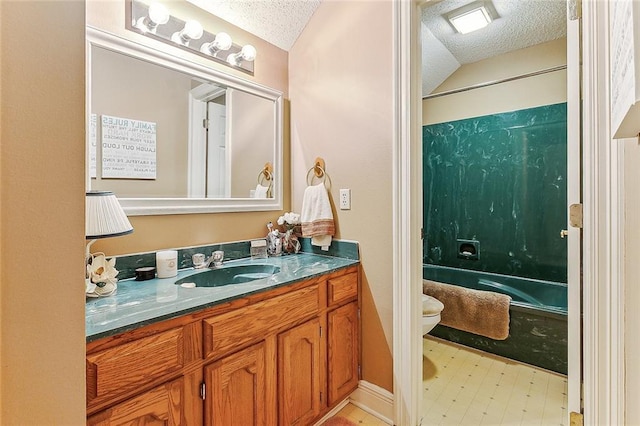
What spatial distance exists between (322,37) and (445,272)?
2.49 m

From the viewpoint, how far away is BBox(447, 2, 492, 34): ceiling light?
230 cm

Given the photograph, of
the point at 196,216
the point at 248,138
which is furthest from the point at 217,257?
the point at 248,138

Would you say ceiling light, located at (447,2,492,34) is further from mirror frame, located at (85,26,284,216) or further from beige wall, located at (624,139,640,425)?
beige wall, located at (624,139,640,425)

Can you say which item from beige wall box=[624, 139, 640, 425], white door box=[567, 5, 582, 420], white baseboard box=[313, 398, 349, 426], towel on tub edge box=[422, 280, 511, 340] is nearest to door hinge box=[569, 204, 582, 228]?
white door box=[567, 5, 582, 420]

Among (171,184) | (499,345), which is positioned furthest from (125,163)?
(499,345)

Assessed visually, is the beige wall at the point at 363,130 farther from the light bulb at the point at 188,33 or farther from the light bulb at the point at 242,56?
the light bulb at the point at 188,33

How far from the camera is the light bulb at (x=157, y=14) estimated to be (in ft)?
4.83

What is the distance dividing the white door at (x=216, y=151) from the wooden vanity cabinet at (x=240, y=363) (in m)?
0.75

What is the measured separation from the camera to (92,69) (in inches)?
53.5

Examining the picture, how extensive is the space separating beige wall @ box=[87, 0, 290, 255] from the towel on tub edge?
1438 mm

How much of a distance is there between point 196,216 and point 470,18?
2.38 m

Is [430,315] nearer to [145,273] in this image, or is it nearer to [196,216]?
[196,216]

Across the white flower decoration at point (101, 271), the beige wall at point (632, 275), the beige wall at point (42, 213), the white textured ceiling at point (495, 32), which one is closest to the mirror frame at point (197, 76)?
the white flower decoration at point (101, 271)

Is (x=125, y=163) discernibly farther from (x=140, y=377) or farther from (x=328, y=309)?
(x=328, y=309)
